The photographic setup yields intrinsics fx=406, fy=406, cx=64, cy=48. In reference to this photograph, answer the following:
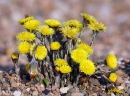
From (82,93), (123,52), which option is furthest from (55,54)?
(123,52)

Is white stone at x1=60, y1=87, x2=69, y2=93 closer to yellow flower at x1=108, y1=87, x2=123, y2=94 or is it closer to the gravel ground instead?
the gravel ground

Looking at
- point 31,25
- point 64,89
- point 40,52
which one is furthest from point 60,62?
point 31,25

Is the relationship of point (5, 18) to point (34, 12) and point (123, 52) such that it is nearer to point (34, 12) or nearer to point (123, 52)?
point (34, 12)

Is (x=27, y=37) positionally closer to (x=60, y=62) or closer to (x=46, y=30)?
(x=46, y=30)

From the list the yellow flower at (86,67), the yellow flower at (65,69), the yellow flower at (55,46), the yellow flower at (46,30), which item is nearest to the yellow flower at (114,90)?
the yellow flower at (86,67)

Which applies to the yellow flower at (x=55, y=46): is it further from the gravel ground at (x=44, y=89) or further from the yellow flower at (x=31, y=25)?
the gravel ground at (x=44, y=89)

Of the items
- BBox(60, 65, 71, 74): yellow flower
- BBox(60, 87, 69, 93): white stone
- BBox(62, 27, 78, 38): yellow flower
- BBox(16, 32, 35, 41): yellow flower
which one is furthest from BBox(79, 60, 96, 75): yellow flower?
BBox(16, 32, 35, 41): yellow flower
